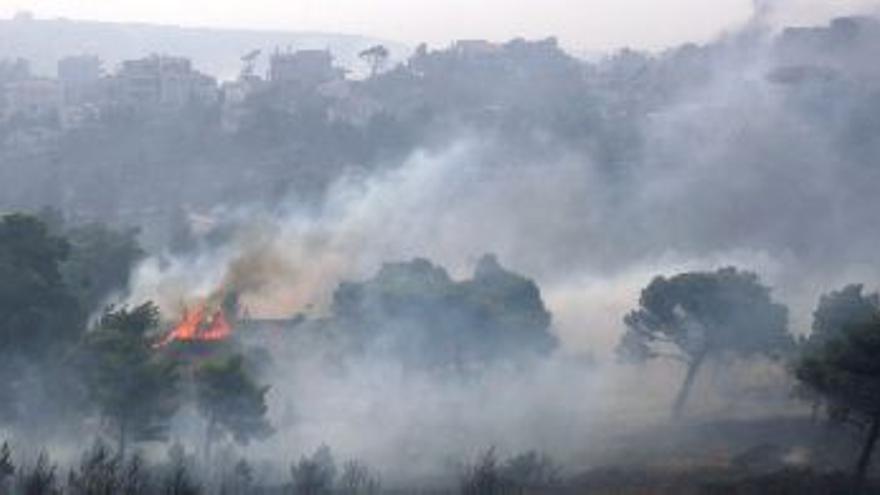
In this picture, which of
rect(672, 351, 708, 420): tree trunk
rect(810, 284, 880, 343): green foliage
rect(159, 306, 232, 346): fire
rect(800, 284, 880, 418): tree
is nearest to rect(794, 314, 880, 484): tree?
rect(800, 284, 880, 418): tree

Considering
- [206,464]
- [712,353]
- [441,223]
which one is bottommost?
[206,464]

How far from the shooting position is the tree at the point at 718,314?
1762 inches

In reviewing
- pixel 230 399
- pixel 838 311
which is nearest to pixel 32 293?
pixel 230 399

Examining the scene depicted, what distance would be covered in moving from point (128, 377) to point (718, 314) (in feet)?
71.5

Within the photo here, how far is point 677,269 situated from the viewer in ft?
264

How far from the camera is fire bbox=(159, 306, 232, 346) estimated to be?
156 ft

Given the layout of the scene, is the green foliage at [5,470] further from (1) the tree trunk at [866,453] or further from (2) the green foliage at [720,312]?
(2) the green foliage at [720,312]

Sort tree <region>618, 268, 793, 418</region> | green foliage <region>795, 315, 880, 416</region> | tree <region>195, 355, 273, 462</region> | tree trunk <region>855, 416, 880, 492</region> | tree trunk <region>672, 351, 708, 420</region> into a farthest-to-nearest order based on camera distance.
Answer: tree trunk <region>672, 351, 708, 420</region>, tree <region>618, 268, 793, 418</region>, tree <region>195, 355, 273, 462</region>, tree trunk <region>855, 416, 880, 492</region>, green foliage <region>795, 315, 880, 416</region>

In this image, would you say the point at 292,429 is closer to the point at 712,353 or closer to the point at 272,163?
the point at 712,353

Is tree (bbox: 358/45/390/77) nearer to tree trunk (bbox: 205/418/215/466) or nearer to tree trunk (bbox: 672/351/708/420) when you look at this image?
tree trunk (bbox: 672/351/708/420)

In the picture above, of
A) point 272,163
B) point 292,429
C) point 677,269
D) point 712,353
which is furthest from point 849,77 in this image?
point 292,429

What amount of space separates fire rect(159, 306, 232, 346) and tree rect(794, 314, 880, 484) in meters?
24.4

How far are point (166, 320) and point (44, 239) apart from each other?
16692mm

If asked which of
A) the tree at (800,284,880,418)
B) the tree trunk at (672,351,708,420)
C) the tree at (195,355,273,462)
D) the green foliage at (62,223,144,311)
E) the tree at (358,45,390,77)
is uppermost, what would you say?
the tree at (358,45,390,77)
